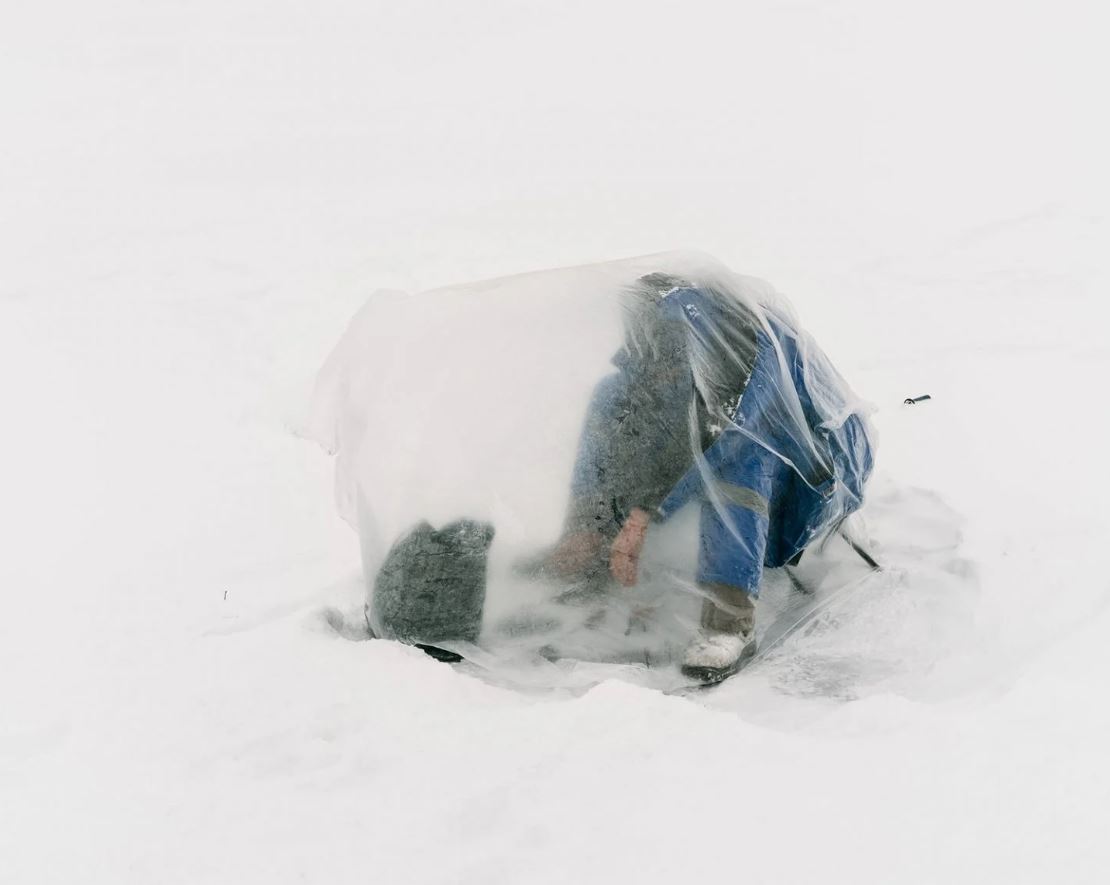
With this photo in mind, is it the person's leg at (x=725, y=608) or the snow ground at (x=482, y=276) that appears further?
the person's leg at (x=725, y=608)

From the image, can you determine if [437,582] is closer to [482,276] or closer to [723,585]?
[723,585]

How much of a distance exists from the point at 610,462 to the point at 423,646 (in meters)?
0.45

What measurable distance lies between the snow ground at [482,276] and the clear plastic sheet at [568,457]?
6.0 inches

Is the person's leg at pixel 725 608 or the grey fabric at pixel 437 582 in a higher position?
the grey fabric at pixel 437 582

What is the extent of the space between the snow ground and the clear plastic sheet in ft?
0.50

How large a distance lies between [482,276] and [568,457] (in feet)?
5.39

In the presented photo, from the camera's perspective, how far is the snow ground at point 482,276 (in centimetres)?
157

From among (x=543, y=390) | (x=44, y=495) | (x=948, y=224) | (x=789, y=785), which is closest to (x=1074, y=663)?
(x=789, y=785)

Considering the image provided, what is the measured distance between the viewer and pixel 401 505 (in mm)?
1912

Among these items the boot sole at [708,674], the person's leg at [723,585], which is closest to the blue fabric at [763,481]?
the person's leg at [723,585]

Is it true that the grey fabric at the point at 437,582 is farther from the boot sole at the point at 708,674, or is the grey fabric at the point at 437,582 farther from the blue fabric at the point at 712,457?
the boot sole at the point at 708,674

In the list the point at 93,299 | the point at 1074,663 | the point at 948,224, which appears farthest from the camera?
the point at 948,224

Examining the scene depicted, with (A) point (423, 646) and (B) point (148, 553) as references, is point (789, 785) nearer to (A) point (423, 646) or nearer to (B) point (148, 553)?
(A) point (423, 646)

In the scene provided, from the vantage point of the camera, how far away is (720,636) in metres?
1.96
